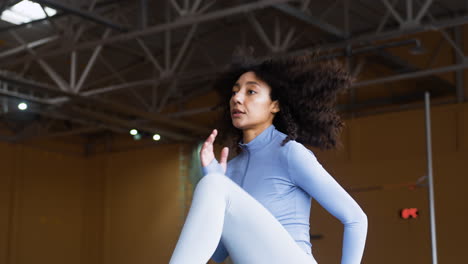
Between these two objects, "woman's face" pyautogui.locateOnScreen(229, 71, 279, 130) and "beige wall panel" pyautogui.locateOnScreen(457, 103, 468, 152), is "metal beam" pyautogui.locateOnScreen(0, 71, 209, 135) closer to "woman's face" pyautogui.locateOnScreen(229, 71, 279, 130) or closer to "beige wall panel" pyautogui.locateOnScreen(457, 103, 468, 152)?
"beige wall panel" pyautogui.locateOnScreen(457, 103, 468, 152)

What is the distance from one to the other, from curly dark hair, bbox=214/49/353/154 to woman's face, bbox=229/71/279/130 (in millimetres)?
22

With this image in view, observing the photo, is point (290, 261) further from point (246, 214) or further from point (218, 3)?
point (218, 3)

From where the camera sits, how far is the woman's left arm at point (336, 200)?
6.07ft

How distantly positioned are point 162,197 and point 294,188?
11906mm

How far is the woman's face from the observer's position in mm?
1988

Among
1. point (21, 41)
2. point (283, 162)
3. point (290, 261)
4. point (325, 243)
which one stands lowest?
point (290, 261)

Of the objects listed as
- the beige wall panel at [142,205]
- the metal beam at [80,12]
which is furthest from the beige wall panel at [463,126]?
the beige wall panel at [142,205]

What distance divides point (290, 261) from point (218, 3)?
7.61 m

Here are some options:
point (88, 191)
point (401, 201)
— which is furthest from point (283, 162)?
point (88, 191)

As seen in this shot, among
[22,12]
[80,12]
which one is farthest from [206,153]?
[22,12]

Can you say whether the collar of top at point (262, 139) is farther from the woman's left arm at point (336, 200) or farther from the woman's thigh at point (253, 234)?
the woman's thigh at point (253, 234)

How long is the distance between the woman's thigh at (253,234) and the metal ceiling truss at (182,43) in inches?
187

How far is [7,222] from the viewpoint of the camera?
13.3 metres

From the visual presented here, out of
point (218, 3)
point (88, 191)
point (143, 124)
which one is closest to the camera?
point (218, 3)
